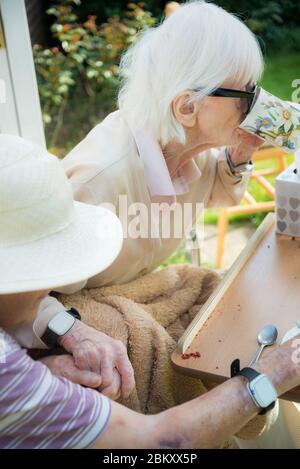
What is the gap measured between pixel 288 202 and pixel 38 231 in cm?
98

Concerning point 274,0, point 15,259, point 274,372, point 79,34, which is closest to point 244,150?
point 274,372

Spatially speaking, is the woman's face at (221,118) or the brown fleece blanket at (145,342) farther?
the woman's face at (221,118)

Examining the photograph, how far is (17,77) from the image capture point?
2.02 m

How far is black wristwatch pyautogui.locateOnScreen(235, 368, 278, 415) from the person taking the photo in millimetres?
1179

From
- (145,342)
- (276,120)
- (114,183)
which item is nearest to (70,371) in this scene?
(145,342)

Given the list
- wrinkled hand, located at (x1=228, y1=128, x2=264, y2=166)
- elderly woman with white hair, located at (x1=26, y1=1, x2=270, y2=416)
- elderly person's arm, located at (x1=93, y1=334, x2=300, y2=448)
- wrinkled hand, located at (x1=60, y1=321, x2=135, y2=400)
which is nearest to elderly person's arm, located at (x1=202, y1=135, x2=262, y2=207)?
wrinkled hand, located at (x1=228, y1=128, x2=264, y2=166)

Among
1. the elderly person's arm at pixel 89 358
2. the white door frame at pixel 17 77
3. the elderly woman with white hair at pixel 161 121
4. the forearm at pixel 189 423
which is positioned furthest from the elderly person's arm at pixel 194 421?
the white door frame at pixel 17 77

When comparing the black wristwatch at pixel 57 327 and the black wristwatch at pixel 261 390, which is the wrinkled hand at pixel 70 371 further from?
the black wristwatch at pixel 261 390

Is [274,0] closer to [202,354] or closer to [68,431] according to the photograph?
[202,354]

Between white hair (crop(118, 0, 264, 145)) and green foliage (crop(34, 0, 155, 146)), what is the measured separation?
2714 millimetres

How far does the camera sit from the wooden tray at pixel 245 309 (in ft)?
4.65

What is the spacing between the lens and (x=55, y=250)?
3.78 feet

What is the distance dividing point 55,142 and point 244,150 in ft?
10.1

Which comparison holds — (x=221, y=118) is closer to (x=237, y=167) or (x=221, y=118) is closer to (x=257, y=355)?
(x=237, y=167)
